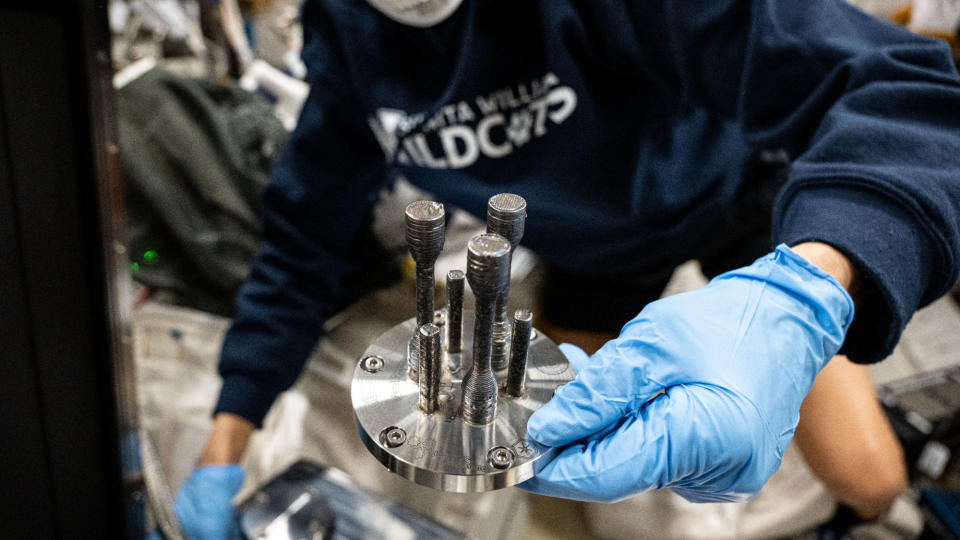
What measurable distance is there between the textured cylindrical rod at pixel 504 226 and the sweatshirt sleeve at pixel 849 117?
249 mm

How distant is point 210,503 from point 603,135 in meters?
0.69

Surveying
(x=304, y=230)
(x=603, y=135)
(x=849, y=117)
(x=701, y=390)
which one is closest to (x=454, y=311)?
(x=701, y=390)

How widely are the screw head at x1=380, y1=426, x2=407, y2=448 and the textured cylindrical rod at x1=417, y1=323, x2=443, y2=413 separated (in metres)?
0.02

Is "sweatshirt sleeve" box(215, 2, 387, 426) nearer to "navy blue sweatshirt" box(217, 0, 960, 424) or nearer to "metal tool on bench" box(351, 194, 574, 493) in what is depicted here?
"navy blue sweatshirt" box(217, 0, 960, 424)

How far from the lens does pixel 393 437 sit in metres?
0.34

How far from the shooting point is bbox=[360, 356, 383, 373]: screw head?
364 millimetres

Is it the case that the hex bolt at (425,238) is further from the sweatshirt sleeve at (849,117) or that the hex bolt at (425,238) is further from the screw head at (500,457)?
the sweatshirt sleeve at (849,117)

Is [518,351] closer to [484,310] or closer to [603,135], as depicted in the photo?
[484,310]

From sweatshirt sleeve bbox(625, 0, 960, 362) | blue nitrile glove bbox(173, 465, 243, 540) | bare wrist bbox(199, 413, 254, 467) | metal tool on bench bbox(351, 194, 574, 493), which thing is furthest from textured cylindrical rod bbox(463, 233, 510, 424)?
bare wrist bbox(199, 413, 254, 467)

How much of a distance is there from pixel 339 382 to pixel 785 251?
0.70 metres

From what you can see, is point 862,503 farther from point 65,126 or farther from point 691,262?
point 65,126

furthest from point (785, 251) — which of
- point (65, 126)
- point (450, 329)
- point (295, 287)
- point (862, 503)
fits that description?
point (862, 503)

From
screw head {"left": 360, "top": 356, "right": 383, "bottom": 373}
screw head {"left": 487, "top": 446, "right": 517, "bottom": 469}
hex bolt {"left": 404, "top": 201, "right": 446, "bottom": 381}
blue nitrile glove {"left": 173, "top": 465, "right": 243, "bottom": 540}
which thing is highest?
hex bolt {"left": 404, "top": 201, "right": 446, "bottom": 381}

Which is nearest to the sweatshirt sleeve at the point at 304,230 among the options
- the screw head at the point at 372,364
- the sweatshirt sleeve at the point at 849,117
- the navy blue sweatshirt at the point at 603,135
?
the navy blue sweatshirt at the point at 603,135
